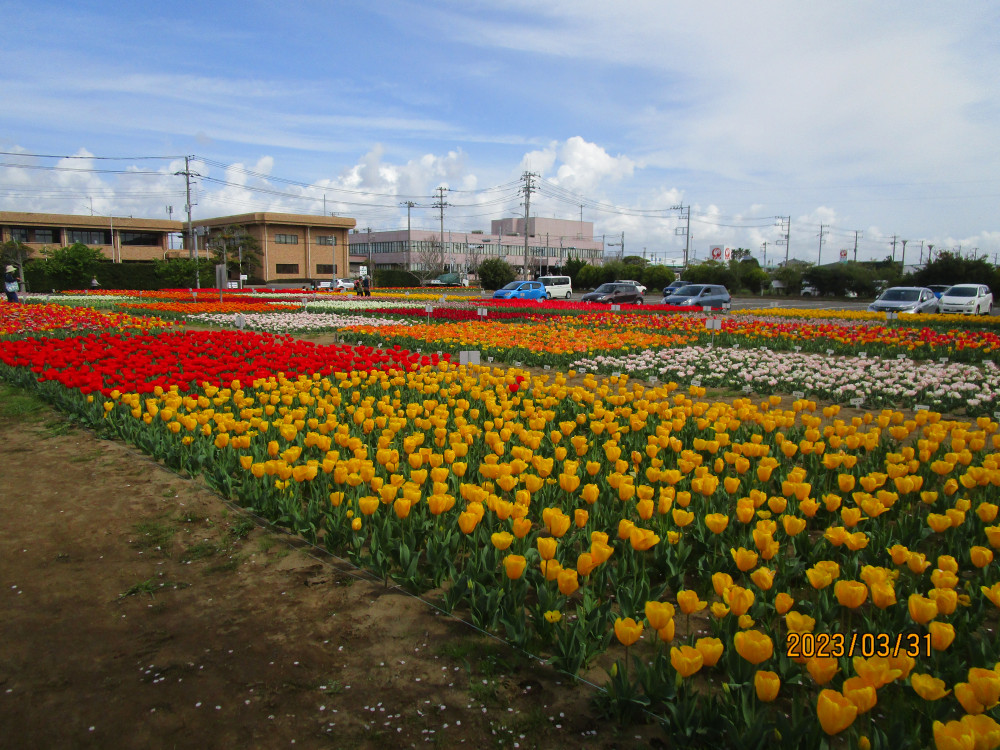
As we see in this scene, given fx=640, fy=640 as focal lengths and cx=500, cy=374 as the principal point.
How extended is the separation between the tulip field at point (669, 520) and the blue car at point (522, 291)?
24.3 meters

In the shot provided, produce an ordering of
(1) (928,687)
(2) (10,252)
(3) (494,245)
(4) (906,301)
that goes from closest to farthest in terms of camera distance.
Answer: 1. (1) (928,687)
2. (4) (906,301)
3. (2) (10,252)
4. (3) (494,245)

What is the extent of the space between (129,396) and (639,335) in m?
11.4

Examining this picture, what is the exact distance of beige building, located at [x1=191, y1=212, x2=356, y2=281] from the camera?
2876 inches

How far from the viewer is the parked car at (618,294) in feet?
112

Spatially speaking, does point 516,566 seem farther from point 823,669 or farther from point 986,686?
point 986,686

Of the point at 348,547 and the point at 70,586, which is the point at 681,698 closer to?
the point at 348,547

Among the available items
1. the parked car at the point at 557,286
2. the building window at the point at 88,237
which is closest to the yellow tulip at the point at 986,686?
the parked car at the point at 557,286

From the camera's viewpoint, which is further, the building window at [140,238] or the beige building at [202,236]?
the building window at [140,238]

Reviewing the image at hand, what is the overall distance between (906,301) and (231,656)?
28.9 m

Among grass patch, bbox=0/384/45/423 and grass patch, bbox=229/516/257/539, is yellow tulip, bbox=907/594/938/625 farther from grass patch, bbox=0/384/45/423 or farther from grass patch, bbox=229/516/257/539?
grass patch, bbox=0/384/45/423

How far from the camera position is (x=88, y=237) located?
6775 centimetres

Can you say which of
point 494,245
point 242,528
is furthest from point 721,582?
point 494,245

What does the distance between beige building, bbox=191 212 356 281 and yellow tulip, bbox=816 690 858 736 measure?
74.3 metres
